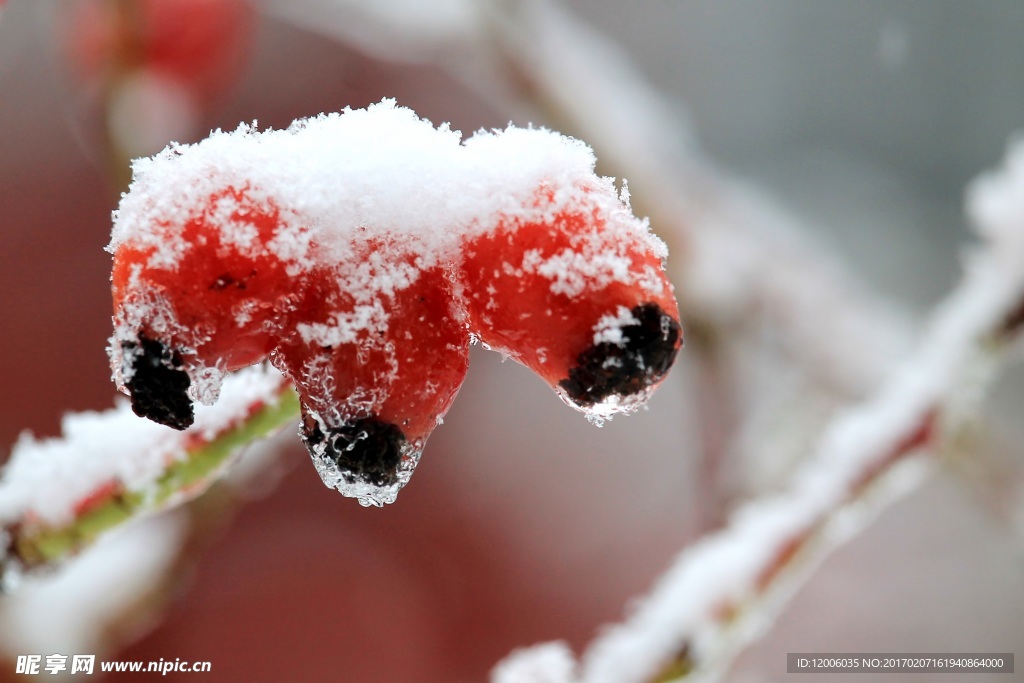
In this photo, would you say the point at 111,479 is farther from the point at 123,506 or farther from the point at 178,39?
the point at 178,39

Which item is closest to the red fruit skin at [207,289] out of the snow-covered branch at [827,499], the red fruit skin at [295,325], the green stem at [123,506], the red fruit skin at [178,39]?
the red fruit skin at [295,325]

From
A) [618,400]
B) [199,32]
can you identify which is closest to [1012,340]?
[618,400]

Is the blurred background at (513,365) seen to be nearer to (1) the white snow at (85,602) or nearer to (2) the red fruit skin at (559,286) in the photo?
(1) the white snow at (85,602)

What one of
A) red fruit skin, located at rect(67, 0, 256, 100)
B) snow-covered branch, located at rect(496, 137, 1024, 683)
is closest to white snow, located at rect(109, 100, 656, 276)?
snow-covered branch, located at rect(496, 137, 1024, 683)

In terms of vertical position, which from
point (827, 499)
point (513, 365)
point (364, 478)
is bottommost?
point (364, 478)

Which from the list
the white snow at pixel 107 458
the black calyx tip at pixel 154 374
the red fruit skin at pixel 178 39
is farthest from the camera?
the red fruit skin at pixel 178 39

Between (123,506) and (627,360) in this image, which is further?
(123,506)

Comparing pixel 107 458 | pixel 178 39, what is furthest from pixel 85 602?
pixel 178 39

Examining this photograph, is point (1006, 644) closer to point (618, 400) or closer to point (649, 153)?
point (649, 153)
